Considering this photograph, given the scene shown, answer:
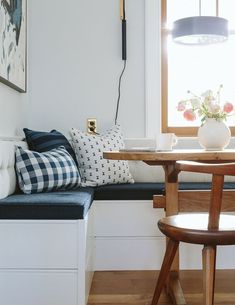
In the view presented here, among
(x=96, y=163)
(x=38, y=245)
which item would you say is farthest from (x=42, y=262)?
(x=96, y=163)

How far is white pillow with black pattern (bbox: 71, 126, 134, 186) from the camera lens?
2.89 metres

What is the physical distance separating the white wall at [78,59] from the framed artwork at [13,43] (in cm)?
22

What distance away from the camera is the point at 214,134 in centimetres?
226

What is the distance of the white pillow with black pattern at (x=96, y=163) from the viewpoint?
2893 millimetres

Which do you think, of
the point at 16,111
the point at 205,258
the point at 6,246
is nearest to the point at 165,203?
the point at 205,258

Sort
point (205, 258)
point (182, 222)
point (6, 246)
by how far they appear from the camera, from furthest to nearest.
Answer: point (6, 246) → point (182, 222) → point (205, 258)

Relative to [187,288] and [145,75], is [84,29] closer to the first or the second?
→ [145,75]

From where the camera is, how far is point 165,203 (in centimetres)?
225

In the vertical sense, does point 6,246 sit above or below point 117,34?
below

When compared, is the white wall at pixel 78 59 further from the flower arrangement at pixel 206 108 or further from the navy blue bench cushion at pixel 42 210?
the navy blue bench cushion at pixel 42 210

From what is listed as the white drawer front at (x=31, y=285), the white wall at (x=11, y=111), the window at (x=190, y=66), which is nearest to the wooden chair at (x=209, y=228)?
the white drawer front at (x=31, y=285)

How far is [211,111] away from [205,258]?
0.93 meters

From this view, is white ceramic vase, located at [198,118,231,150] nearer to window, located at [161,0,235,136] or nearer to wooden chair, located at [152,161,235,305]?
wooden chair, located at [152,161,235,305]

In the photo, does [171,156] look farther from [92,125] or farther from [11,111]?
[92,125]
